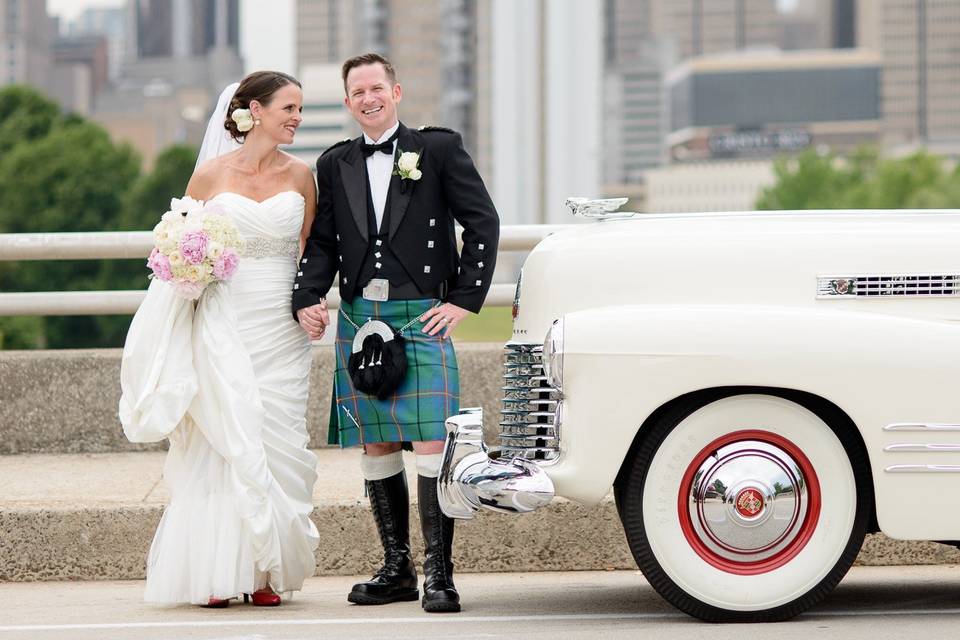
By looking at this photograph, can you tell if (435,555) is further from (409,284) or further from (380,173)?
(380,173)

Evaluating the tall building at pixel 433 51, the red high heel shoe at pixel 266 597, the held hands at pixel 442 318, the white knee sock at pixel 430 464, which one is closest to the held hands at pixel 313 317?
the held hands at pixel 442 318

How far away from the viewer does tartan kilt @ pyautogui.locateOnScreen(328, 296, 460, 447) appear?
5645 millimetres

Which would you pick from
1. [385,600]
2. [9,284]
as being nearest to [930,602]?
[385,600]

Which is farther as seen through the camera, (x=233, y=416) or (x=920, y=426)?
(x=233, y=416)

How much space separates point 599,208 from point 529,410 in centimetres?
76

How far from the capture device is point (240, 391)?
5766mm

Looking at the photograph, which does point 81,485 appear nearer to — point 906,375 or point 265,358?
point 265,358

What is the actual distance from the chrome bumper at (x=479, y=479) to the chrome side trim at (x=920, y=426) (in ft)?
3.62

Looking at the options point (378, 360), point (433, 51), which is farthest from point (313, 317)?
point (433, 51)

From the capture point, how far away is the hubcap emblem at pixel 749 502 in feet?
16.0

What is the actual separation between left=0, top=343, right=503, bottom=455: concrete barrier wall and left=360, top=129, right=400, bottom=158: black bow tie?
7.62ft

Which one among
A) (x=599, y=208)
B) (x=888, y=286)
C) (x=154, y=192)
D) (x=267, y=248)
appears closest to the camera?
(x=888, y=286)

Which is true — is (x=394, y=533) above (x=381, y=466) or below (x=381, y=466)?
below

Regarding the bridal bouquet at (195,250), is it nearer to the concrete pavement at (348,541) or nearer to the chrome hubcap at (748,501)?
the concrete pavement at (348,541)
